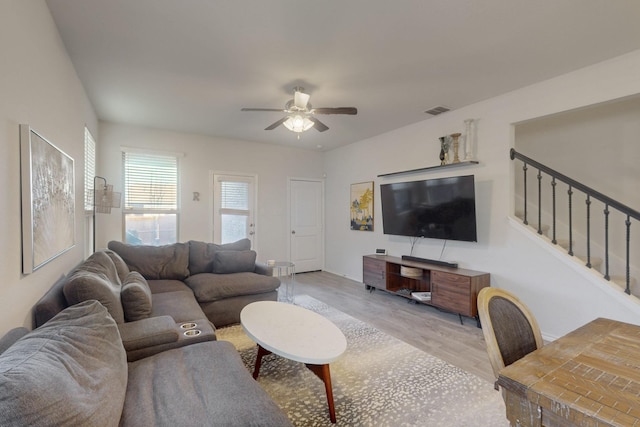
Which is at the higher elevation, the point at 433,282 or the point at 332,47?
the point at 332,47

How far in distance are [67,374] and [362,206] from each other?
16.0 ft

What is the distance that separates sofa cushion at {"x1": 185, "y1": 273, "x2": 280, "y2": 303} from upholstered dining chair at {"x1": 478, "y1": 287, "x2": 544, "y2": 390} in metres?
2.69

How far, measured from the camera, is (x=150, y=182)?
484cm

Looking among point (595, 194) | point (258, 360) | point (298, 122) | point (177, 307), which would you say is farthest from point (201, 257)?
point (595, 194)

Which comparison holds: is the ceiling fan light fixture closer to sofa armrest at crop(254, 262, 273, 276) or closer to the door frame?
sofa armrest at crop(254, 262, 273, 276)

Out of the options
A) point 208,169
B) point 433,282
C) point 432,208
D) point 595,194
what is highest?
point 208,169

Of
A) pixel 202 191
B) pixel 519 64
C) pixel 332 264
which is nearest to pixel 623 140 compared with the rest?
pixel 519 64

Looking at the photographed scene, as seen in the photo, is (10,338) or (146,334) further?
(146,334)

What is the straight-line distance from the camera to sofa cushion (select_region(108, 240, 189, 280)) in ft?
12.0

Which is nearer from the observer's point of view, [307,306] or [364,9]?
[364,9]

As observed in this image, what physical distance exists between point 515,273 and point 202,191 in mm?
4867

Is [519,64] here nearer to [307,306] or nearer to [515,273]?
[515,273]

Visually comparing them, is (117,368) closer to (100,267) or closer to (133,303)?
(133,303)

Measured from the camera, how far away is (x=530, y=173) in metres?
3.98
